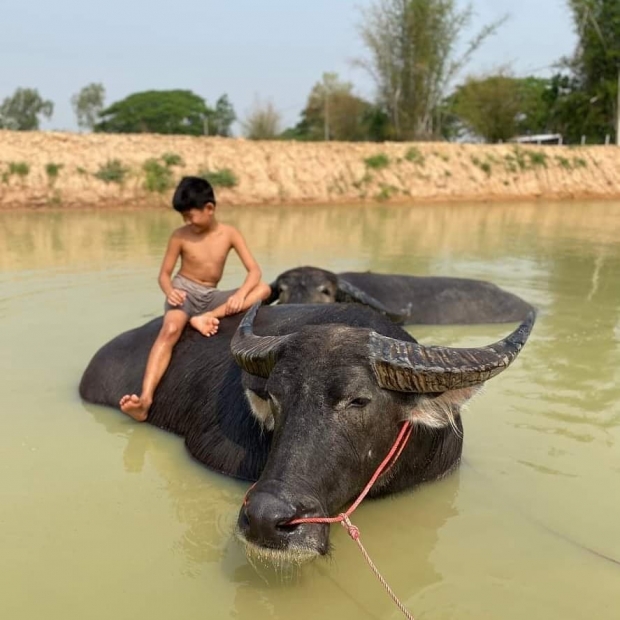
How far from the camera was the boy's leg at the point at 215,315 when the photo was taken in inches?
168

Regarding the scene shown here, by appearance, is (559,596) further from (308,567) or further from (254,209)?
(254,209)

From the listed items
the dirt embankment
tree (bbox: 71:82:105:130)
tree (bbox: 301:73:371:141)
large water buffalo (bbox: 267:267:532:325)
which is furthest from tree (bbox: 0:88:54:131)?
large water buffalo (bbox: 267:267:532:325)

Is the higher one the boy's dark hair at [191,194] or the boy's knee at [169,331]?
the boy's dark hair at [191,194]

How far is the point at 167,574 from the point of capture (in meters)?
2.66

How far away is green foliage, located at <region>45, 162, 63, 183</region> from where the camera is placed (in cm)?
2178

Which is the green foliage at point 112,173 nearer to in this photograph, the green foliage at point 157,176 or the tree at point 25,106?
the green foliage at point 157,176

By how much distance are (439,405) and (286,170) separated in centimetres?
2299

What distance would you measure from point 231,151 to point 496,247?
14.6 meters

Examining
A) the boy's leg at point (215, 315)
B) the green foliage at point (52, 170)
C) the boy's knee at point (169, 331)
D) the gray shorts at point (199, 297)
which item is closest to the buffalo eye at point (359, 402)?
the boy's leg at point (215, 315)

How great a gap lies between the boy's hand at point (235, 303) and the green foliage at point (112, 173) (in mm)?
19309

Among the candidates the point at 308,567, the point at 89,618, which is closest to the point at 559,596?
the point at 308,567

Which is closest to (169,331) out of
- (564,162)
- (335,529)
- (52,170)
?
(335,529)

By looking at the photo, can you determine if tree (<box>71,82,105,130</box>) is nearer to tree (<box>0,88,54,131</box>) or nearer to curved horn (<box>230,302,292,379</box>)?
tree (<box>0,88,54,131</box>)

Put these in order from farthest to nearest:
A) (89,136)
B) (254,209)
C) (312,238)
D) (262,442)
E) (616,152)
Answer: (616,152) → (89,136) → (254,209) → (312,238) → (262,442)
